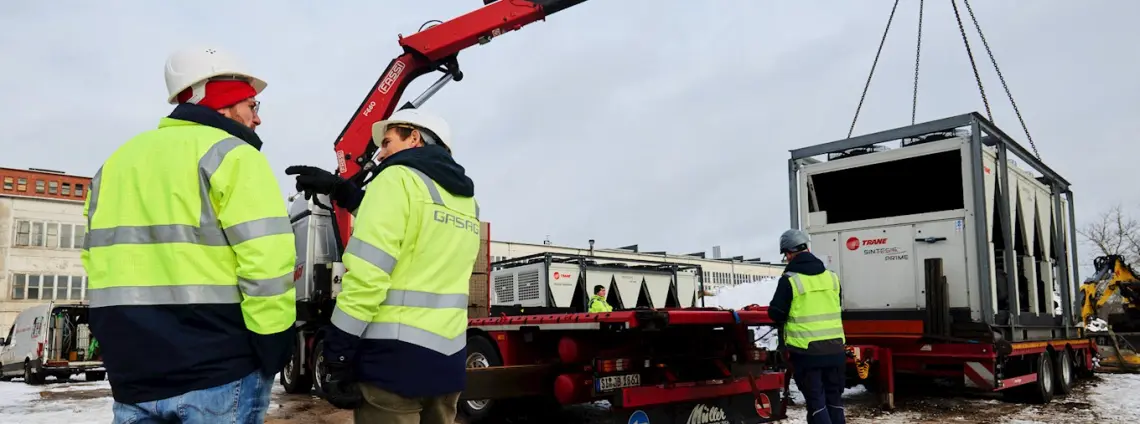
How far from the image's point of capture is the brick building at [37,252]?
46.0m

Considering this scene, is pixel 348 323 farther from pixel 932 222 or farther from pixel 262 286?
pixel 932 222

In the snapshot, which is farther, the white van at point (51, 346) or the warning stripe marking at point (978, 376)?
the white van at point (51, 346)

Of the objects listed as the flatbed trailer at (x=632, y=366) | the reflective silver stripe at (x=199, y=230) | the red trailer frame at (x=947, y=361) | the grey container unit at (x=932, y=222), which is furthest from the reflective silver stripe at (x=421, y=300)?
the grey container unit at (x=932, y=222)

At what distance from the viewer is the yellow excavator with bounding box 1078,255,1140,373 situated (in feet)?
55.7

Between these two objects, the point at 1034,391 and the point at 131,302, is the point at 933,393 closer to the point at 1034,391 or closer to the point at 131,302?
the point at 1034,391

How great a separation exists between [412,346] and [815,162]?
340 inches

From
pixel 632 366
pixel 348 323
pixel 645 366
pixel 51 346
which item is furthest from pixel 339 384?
pixel 51 346

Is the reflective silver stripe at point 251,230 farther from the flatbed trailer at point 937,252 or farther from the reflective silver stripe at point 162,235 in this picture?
the flatbed trailer at point 937,252

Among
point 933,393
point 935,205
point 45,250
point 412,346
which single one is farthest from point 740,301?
point 45,250

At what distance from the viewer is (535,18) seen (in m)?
11.4

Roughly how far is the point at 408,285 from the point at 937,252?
810 centimetres

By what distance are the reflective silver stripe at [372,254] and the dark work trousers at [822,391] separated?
13.8ft

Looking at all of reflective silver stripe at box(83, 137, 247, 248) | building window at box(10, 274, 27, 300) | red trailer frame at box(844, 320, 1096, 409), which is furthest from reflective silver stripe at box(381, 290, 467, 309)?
building window at box(10, 274, 27, 300)

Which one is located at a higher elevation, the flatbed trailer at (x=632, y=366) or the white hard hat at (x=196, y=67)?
the white hard hat at (x=196, y=67)
